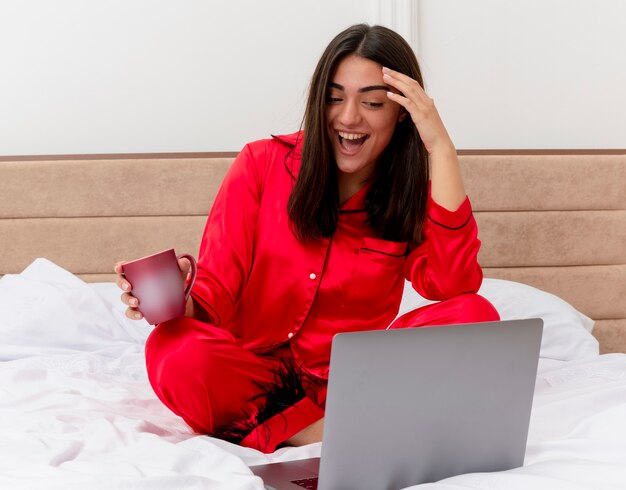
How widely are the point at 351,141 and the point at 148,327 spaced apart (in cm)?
92

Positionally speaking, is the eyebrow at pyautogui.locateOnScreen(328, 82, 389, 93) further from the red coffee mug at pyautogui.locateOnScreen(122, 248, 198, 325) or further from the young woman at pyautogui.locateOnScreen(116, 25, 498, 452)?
the red coffee mug at pyautogui.locateOnScreen(122, 248, 198, 325)

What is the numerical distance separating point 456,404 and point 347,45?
86 cm

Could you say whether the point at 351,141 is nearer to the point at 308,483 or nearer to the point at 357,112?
the point at 357,112

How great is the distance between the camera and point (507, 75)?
3047 mm

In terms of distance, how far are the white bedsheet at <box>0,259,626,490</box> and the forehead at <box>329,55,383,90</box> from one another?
29.0 inches

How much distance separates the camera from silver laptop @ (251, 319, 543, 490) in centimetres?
112

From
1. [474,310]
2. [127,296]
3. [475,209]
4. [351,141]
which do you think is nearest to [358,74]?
[351,141]

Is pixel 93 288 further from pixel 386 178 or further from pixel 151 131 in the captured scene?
pixel 386 178

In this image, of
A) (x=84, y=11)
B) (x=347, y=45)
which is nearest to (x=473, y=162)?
(x=347, y=45)

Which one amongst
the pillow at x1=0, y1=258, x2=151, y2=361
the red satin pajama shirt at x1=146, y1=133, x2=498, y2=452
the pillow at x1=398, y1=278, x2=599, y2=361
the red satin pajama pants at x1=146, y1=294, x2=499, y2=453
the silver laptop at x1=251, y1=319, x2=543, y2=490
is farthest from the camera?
the pillow at x1=398, y1=278, x2=599, y2=361

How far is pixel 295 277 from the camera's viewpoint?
72.4 inches

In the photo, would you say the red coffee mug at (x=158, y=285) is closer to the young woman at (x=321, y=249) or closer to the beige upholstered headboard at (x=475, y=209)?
the young woman at (x=321, y=249)

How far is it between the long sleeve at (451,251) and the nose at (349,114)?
237mm

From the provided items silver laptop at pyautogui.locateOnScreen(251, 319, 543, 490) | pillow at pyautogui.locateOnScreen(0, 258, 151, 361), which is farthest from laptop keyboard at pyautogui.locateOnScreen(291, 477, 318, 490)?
pillow at pyautogui.locateOnScreen(0, 258, 151, 361)
